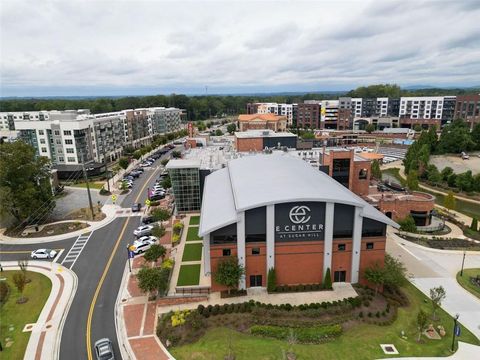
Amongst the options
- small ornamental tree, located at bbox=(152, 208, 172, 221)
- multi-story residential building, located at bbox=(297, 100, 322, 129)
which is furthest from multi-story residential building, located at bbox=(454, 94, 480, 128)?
small ornamental tree, located at bbox=(152, 208, 172, 221)

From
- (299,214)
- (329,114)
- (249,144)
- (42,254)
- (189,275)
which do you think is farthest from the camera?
(329,114)

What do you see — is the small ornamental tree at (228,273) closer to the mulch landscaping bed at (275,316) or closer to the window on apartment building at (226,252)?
the window on apartment building at (226,252)

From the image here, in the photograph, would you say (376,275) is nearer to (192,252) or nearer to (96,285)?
(192,252)

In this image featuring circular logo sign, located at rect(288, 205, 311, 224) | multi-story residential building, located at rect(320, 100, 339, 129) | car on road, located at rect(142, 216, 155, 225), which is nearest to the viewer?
circular logo sign, located at rect(288, 205, 311, 224)

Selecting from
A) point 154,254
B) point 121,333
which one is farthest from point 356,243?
point 121,333

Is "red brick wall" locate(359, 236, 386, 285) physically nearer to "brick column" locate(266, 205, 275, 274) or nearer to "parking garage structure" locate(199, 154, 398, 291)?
"parking garage structure" locate(199, 154, 398, 291)

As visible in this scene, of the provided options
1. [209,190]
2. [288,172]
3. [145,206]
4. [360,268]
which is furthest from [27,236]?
[360,268]
